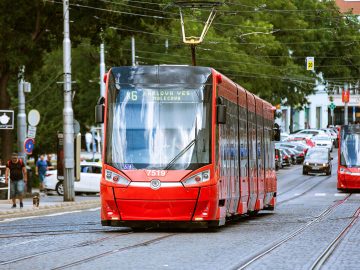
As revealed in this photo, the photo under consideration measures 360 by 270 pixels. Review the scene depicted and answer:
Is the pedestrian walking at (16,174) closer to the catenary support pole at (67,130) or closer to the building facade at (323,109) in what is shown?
the catenary support pole at (67,130)

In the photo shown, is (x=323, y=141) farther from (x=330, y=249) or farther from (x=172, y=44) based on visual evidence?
(x=330, y=249)

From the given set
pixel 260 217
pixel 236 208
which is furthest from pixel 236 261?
pixel 260 217

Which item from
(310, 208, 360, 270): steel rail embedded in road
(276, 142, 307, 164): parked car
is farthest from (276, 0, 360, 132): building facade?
(310, 208, 360, 270): steel rail embedded in road

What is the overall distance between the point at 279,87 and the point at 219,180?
59209 mm

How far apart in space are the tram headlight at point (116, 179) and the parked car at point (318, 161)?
171 ft

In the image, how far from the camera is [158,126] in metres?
23.1

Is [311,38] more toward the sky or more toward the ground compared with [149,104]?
more toward the sky

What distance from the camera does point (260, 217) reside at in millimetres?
32594

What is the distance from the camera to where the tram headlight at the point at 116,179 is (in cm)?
2278

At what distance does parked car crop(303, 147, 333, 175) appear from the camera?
74.6 metres

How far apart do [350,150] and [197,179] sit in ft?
105

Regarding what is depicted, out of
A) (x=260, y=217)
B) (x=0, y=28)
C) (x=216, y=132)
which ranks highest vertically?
(x=0, y=28)

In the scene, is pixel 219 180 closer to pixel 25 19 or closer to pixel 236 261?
pixel 236 261

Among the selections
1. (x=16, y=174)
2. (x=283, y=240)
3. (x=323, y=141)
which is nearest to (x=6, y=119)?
(x=16, y=174)
